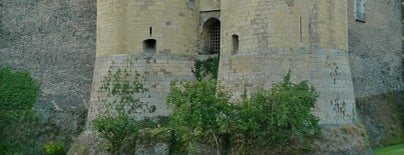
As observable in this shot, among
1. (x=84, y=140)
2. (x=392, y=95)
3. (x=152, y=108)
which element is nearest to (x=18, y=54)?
(x=84, y=140)

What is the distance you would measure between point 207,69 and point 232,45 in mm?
2263

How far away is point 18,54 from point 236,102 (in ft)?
43.6

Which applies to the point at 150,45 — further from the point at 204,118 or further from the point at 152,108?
the point at 204,118

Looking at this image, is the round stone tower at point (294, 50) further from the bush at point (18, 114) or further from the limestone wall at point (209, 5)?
the bush at point (18, 114)

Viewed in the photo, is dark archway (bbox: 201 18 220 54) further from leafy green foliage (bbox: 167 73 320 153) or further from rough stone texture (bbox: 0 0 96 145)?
rough stone texture (bbox: 0 0 96 145)

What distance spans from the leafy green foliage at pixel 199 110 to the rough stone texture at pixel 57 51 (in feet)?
31.9

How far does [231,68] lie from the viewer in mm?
20469

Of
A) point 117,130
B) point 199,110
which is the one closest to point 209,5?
point 117,130

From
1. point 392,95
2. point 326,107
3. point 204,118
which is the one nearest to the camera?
point 204,118

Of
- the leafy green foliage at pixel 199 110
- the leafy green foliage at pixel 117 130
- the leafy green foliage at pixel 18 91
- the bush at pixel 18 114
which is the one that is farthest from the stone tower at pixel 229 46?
the leafy green foliage at pixel 18 91

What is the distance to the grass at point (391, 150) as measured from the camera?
22.9 meters

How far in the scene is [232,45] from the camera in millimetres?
20625

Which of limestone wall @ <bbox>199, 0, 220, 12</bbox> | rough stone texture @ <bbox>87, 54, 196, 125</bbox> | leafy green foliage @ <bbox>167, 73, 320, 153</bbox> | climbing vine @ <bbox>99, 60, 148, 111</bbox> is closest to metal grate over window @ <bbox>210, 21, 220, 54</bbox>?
limestone wall @ <bbox>199, 0, 220, 12</bbox>

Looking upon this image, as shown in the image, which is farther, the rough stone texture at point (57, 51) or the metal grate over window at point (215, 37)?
the rough stone texture at point (57, 51)
